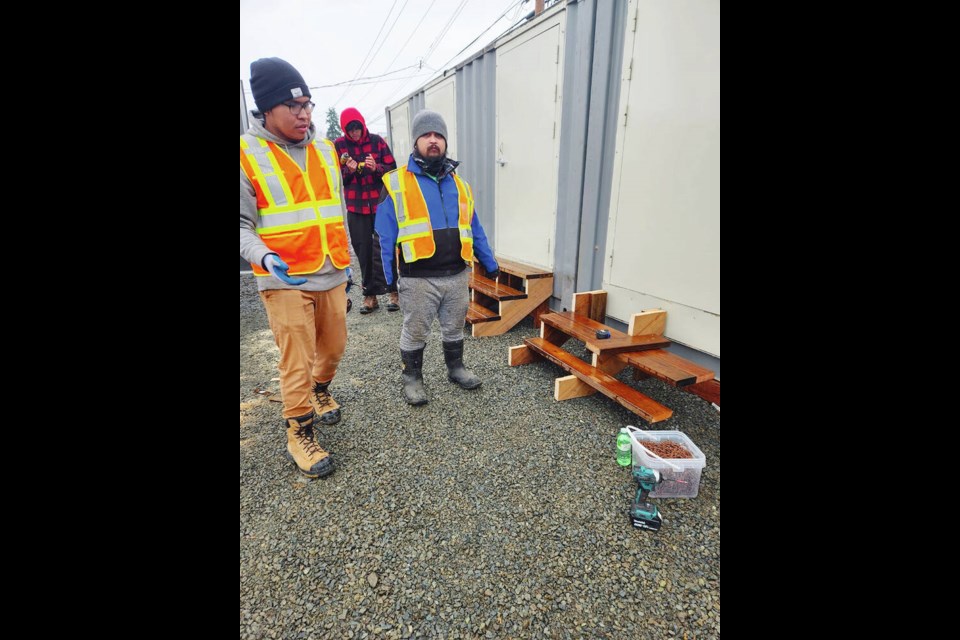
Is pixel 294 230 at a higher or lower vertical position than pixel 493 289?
higher

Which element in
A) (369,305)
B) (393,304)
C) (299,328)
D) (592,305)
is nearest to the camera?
(299,328)

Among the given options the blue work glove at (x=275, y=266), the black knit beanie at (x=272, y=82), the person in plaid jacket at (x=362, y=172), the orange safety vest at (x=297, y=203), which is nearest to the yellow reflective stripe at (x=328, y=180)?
the orange safety vest at (x=297, y=203)

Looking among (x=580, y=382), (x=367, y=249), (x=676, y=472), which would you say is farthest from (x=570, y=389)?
(x=367, y=249)

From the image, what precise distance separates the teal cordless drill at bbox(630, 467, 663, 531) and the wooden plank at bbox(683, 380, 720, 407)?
742 millimetres

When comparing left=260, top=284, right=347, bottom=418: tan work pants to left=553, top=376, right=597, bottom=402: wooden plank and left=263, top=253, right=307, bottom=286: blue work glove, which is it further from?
left=553, top=376, right=597, bottom=402: wooden plank

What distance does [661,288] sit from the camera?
2910mm

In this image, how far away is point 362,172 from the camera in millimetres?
4027

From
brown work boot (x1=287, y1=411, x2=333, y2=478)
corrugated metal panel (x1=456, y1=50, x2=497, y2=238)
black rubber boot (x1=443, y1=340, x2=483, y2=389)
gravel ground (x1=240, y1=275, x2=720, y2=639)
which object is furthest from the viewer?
corrugated metal panel (x1=456, y1=50, x2=497, y2=238)

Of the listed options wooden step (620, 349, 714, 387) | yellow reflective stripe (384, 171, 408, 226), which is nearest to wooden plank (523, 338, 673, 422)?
wooden step (620, 349, 714, 387)

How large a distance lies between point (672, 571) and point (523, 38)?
4.45 metres

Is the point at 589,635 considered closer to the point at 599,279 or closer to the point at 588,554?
the point at 588,554

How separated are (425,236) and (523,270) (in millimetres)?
1779

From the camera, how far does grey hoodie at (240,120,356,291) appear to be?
1.80 m

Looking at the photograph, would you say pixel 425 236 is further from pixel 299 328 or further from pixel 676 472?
pixel 676 472
